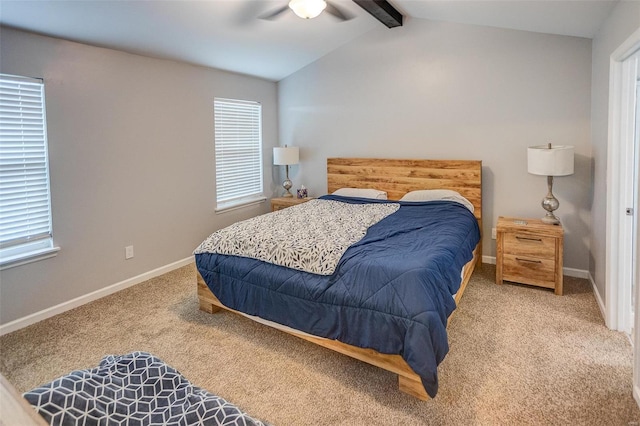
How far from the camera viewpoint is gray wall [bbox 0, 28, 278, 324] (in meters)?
3.01

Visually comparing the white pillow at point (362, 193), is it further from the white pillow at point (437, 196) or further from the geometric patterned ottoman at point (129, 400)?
the geometric patterned ottoman at point (129, 400)

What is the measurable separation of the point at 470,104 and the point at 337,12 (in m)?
1.71

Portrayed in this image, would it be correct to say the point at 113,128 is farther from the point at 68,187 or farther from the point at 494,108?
the point at 494,108

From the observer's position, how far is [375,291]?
6.98 feet

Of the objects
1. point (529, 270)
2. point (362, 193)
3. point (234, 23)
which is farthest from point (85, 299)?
point (529, 270)

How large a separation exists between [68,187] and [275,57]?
2.68 metres

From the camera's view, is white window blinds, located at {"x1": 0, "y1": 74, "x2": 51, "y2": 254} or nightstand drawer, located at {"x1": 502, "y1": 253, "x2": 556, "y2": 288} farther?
nightstand drawer, located at {"x1": 502, "y1": 253, "x2": 556, "y2": 288}

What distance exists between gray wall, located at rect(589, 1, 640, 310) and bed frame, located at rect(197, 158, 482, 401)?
0.98 m

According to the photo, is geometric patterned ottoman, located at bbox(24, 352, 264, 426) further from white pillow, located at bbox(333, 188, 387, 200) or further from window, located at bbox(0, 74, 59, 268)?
white pillow, located at bbox(333, 188, 387, 200)

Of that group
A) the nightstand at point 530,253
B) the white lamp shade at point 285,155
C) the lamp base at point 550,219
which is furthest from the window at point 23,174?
the lamp base at point 550,219

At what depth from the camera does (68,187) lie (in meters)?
3.18

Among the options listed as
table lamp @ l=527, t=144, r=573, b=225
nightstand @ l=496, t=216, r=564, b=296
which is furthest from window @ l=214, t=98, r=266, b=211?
table lamp @ l=527, t=144, r=573, b=225

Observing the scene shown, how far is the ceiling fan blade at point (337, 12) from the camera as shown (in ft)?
12.0

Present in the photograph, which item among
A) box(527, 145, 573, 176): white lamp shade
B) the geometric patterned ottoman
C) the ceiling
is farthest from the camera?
box(527, 145, 573, 176): white lamp shade
